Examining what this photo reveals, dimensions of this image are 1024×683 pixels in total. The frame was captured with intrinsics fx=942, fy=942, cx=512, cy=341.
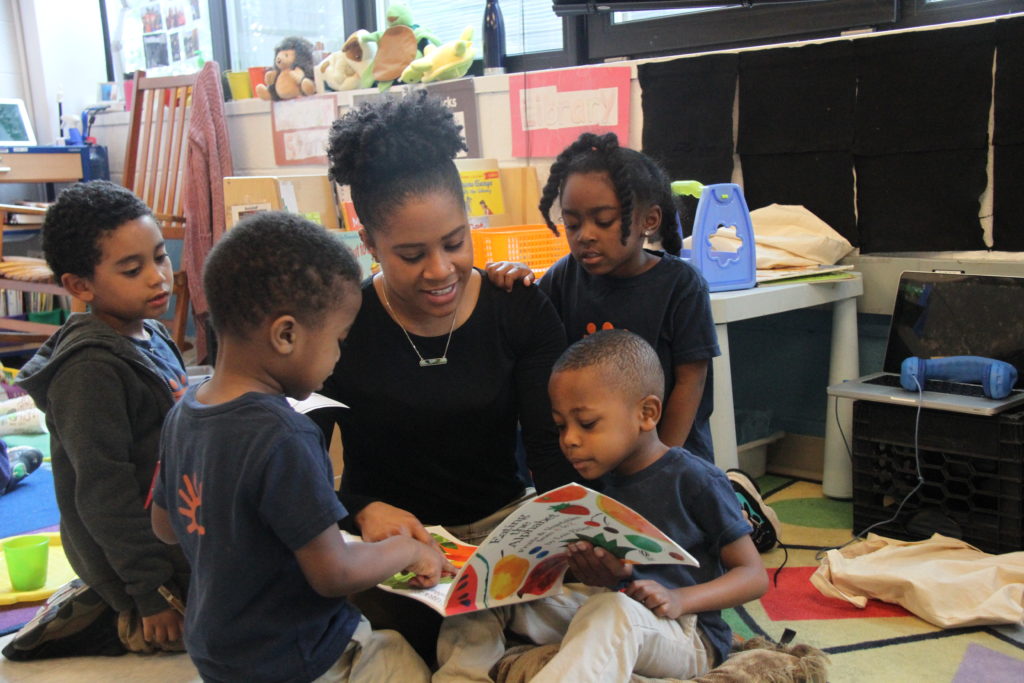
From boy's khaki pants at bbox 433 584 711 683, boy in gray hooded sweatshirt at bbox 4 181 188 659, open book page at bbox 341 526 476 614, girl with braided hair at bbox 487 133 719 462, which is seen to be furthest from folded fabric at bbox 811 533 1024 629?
boy in gray hooded sweatshirt at bbox 4 181 188 659

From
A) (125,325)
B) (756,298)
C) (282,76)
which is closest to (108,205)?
(125,325)

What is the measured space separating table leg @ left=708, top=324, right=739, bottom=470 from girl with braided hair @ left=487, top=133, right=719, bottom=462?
15.0 inches

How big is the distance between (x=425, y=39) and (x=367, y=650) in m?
2.71

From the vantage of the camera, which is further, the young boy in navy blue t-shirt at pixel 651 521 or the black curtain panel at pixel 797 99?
the black curtain panel at pixel 797 99

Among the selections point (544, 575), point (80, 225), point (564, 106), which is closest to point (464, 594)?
point (544, 575)

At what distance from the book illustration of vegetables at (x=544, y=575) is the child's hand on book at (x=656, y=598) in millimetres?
99

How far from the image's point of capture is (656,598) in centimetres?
112

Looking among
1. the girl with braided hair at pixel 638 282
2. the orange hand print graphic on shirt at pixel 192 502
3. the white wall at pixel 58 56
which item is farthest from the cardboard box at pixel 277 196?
the white wall at pixel 58 56

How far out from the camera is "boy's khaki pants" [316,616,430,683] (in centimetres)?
→ 110

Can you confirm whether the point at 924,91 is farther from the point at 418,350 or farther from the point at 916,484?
the point at 418,350

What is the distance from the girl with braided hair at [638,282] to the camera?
5.15 ft

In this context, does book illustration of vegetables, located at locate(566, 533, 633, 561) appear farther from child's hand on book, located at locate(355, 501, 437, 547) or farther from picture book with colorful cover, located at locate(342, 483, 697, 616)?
child's hand on book, located at locate(355, 501, 437, 547)

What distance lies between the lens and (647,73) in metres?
2.67

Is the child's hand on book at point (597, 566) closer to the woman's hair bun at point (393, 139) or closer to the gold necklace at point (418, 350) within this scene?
the gold necklace at point (418, 350)
